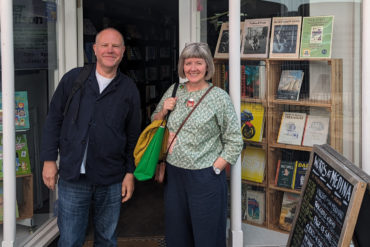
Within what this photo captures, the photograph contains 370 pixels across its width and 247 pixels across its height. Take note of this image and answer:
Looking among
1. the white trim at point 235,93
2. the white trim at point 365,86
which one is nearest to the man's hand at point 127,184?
the white trim at point 235,93

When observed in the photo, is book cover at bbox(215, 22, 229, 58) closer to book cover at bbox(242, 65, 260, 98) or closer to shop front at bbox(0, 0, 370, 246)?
shop front at bbox(0, 0, 370, 246)

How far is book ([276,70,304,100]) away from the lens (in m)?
3.02

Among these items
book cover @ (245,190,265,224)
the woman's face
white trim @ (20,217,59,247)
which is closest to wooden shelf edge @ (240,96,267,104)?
book cover @ (245,190,265,224)

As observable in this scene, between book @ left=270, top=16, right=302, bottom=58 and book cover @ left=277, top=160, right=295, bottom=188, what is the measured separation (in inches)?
32.0

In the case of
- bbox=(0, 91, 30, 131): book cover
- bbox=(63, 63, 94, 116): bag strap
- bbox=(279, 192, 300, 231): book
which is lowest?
bbox=(279, 192, 300, 231): book

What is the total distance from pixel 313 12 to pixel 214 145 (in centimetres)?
136

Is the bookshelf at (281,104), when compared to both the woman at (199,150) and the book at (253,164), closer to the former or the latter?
the book at (253,164)

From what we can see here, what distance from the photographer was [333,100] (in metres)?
2.99

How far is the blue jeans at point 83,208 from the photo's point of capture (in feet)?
7.41

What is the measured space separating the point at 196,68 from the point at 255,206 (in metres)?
1.42

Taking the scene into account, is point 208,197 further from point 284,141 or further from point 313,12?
point 313,12

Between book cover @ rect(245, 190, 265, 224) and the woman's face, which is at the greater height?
the woman's face

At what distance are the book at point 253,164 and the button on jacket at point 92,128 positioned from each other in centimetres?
116

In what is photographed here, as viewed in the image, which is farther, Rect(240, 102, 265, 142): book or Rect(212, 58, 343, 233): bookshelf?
Rect(240, 102, 265, 142): book
